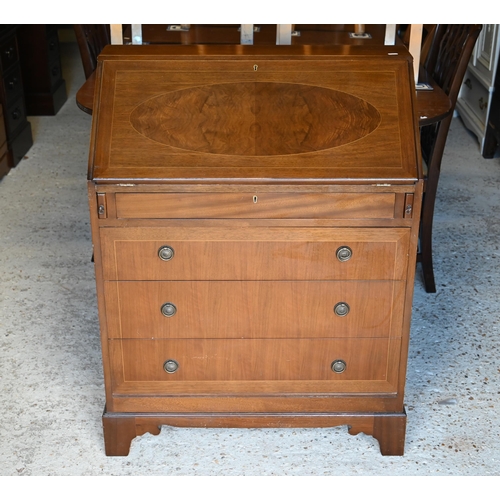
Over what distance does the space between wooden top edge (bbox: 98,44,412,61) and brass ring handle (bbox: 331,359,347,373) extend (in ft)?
3.12

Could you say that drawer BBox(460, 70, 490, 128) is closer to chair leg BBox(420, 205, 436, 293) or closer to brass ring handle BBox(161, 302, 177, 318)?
chair leg BBox(420, 205, 436, 293)

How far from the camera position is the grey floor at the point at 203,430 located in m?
2.54

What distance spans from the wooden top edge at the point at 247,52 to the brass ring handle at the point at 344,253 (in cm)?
60

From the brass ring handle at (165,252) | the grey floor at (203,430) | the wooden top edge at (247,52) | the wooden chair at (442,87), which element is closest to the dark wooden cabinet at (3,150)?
the grey floor at (203,430)

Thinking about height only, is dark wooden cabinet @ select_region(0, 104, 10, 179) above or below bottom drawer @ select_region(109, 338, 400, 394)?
below

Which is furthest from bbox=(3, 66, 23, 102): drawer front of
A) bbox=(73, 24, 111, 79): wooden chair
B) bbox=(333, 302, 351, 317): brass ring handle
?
bbox=(333, 302, 351, 317): brass ring handle

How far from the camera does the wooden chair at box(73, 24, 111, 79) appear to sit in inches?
136

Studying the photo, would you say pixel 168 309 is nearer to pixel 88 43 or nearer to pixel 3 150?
pixel 88 43

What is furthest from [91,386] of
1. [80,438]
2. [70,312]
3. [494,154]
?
[494,154]

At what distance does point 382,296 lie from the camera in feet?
7.70

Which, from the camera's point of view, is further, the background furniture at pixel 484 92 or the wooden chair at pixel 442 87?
the background furniture at pixel 484 92

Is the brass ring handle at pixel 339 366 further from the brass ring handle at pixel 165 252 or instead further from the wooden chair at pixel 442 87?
the wooden chair at pixel 442 87

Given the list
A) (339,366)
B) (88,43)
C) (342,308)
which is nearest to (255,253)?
(342,308)

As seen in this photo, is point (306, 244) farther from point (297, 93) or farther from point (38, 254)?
point (38, 254)
